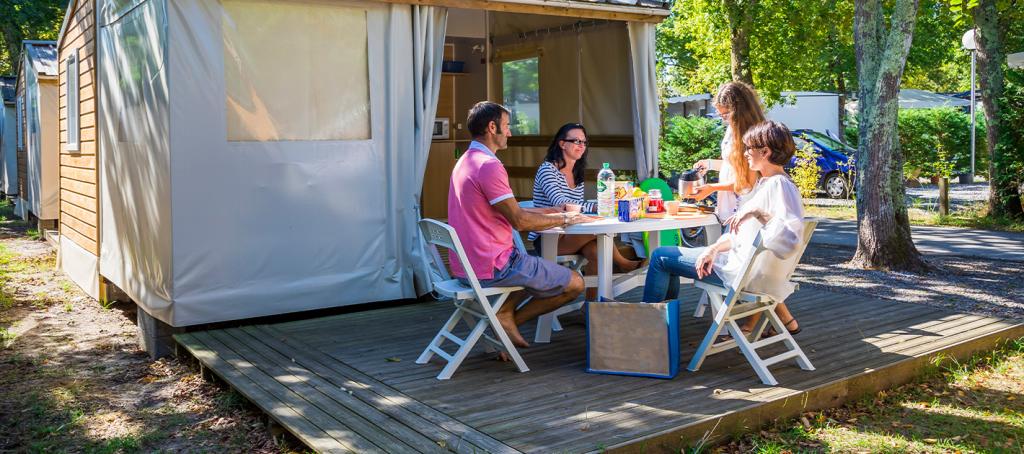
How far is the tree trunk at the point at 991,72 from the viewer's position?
38.8 feet

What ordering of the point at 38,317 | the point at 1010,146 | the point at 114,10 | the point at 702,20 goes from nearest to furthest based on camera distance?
1. the point at 114,10
2. the point at 38,317
3. the point at 1010,146
4. the point at 702,20

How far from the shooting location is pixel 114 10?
6.58m

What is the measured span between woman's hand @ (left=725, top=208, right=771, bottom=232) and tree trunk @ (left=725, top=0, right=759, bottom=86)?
31.2 feet

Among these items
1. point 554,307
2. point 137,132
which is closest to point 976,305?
point 554,307

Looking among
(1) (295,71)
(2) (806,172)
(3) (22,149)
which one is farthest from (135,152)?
(3) (22,149)

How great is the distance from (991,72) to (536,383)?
9859mm

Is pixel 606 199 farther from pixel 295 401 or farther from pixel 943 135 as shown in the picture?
pixel 943 135

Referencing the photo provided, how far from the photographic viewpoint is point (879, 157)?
316 inches

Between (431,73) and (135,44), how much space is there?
1890 mm

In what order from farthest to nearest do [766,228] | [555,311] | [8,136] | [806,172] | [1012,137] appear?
[8,136] → [806,172] → [1012,137] → [555,311] → [766,228]

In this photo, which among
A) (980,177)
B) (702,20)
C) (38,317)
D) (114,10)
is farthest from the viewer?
(980,177)

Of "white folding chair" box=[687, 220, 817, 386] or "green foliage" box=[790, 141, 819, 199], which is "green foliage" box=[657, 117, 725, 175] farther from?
"white folding chair" box=[687, 220, 817, 386]

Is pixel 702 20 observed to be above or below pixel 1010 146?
above

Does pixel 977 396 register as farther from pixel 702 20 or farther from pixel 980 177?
pixel 980 177
